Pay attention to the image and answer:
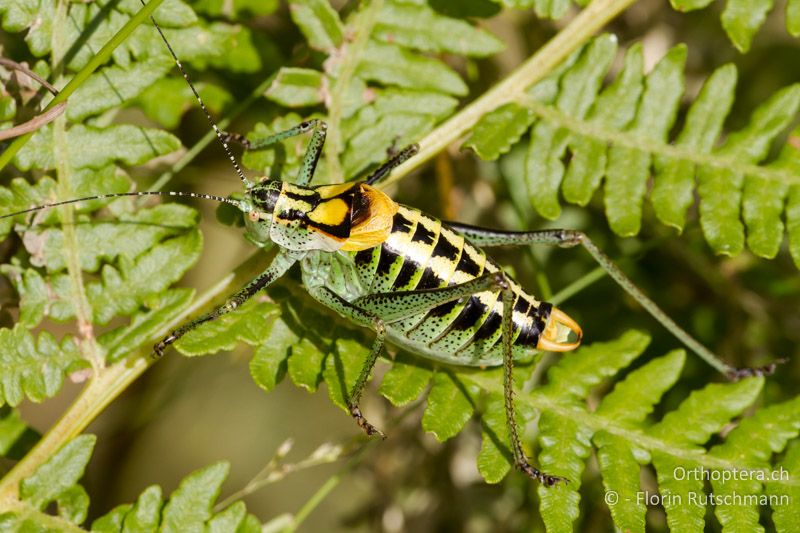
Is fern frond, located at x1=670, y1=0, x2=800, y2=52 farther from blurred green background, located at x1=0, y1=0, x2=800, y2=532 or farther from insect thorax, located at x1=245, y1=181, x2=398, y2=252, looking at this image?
insect thorax, located at x1=245, y1=181, x2=398, y2=252

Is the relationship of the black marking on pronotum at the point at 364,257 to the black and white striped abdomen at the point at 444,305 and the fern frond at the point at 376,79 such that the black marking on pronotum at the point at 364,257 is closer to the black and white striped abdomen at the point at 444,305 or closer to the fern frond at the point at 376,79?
the black and white striped abdomen at the point at 444,305

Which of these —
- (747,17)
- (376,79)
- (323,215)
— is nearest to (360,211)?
(323,215)

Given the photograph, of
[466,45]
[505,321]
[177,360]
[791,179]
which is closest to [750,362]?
[791,179]

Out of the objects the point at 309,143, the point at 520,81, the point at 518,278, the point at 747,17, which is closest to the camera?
the point at 309,143

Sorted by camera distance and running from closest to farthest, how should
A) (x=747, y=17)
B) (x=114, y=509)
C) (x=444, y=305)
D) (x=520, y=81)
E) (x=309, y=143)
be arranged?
(x=114, y=509) → (x=444, y=305) → (x=309, y=143) → (x=747, y=17) → (x=520, y=81)

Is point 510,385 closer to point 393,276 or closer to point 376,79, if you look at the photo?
point 393,276

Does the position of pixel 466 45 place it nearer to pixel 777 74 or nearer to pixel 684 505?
pixel 684 505

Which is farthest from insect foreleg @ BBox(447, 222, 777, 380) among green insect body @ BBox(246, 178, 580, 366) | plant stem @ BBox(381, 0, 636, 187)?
plant stem @ BBox(381, 0, 636, 187)
